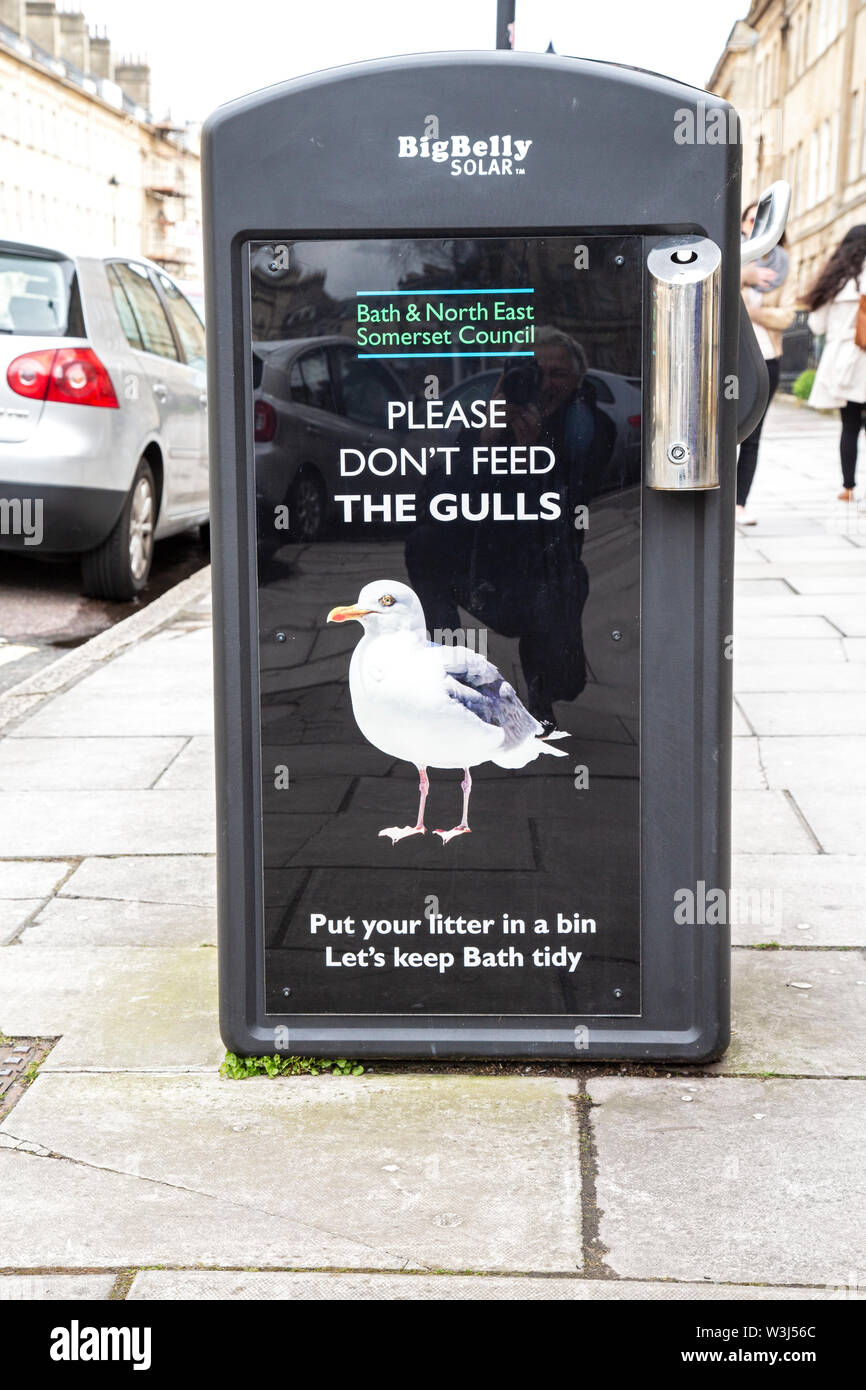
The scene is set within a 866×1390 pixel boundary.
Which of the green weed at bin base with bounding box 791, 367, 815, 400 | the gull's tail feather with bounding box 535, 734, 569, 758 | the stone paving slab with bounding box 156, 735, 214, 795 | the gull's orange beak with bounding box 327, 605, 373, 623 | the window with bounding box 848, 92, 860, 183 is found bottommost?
the stone paving slab with bounding box 156, 735, 214, 795

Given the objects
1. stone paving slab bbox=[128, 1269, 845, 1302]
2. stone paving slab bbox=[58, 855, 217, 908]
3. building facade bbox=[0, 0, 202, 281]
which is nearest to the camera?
stone paving slab bbox=[128, 1269, 845, 1302]

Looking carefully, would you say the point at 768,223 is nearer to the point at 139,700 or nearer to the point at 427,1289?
the point at 427,1289

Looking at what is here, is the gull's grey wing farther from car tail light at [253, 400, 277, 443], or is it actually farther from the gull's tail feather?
car tail light at [253, 400, 277, 443]

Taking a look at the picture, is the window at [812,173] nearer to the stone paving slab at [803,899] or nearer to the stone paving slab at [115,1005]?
the stone paving slab at [803,899]

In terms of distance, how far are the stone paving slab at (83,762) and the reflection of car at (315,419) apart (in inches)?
94.3

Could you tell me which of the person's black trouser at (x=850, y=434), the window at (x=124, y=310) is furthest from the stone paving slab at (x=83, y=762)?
the person's black trouser at (x=850, y=434)

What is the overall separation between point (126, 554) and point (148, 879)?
14.8 feet

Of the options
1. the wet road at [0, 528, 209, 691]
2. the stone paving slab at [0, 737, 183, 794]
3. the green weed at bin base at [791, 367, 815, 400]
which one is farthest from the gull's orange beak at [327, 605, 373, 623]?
the green weed at bin base at [791, 367, 815, 400]

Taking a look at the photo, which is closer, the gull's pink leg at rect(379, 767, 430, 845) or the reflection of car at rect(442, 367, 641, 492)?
the reflection of car at rect(442, 367, 641, 492)

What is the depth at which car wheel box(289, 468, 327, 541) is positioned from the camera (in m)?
2.80

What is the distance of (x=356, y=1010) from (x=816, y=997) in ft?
3.39

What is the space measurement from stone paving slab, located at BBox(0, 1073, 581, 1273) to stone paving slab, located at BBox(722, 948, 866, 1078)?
0.42 m

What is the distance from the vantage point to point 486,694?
2863 mm

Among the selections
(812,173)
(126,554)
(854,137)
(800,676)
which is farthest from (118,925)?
(812,173)
